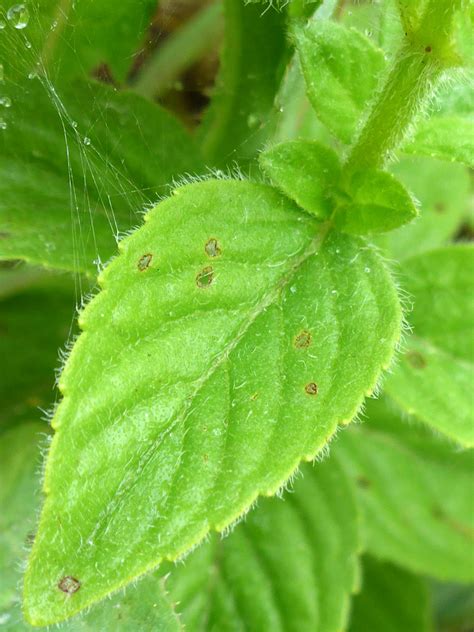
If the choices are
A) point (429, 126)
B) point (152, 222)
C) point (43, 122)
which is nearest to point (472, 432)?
point (429, 126)

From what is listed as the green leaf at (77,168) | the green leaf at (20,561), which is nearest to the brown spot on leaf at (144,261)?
the green leaf at (77,168)

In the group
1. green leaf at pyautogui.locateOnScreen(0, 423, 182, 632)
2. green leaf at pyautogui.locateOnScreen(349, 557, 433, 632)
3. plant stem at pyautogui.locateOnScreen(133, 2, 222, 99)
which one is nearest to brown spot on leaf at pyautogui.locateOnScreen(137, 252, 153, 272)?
green leaf at pyautogui.locateOnScreen(0, 423, 182, 632)

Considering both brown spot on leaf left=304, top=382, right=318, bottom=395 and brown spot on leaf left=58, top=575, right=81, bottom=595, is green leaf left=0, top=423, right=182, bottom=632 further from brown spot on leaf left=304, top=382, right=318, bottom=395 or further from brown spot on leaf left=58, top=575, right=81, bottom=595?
brown spot on leaf left=304, top=382, right=318, bottom=395

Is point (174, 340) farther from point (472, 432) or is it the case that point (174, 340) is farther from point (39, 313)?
point (39, 313)

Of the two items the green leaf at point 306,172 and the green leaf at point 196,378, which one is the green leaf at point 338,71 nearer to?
the green leaf at point 306,172

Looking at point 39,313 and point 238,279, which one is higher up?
point 238,279

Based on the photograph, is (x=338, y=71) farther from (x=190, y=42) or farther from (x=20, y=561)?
(x=20, y=561)
